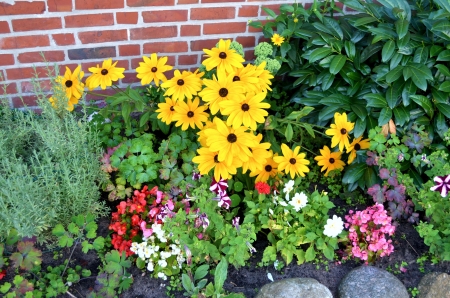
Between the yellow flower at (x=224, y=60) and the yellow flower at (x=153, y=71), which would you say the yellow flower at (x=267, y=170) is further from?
the yellow flower at (x=153, y=71)

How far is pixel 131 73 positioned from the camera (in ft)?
10.2

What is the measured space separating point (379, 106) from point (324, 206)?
636mm

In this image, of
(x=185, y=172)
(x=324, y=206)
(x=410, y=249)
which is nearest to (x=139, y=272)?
(x=185, y=172)

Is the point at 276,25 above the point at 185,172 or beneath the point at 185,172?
above

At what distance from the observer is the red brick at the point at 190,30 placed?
3012mm

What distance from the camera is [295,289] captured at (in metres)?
2.23

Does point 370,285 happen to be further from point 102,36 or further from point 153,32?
point 102,36

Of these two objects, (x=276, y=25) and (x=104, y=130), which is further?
(x=276, y=25)

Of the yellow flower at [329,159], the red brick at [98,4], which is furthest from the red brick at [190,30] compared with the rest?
the yellow flower at [329,159]

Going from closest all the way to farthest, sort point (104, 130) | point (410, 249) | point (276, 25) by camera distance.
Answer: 1. point (410, 249)
2. point (104, 130)
3. point (276, 25)

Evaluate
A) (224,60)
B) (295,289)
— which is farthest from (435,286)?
(224,60)

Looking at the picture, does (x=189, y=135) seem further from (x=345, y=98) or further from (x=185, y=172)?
(x=345, y=98)

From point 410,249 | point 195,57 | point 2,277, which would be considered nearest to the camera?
point 2,277

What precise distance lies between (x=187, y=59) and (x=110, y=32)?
52 cm
